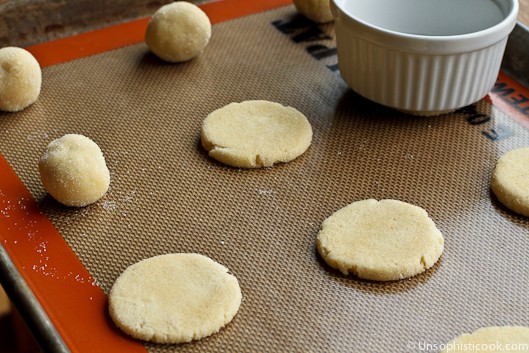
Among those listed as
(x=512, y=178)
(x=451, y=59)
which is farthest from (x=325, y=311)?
(x=451, y=59)

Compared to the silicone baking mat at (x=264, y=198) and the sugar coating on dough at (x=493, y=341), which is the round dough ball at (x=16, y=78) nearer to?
the silicone baking mat at (x=264, y=198)

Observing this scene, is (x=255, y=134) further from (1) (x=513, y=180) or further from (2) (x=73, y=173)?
(1) (x=513, y=180)

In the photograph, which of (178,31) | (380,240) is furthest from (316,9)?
(380,240)

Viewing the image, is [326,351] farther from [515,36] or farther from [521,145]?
[515,36]

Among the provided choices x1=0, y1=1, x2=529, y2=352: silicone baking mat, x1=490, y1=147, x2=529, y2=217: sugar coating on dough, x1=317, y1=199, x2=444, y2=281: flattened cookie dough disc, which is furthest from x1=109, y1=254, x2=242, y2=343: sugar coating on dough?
x1=490, y1=147, x2=529, y2=217: sugar coating on dough

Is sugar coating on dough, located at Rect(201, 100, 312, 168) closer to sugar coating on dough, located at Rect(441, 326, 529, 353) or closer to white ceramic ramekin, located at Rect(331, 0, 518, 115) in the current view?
white ceramic ramekin, located at Rect(331, 0, 518, 115)

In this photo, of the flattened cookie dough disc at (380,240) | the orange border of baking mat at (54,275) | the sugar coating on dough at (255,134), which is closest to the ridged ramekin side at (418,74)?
the sugar coating on dough at (255,134)

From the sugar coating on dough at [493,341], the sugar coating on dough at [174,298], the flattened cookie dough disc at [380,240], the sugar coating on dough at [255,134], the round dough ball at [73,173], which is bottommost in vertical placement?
the sugar coating on dough at [493,341]
